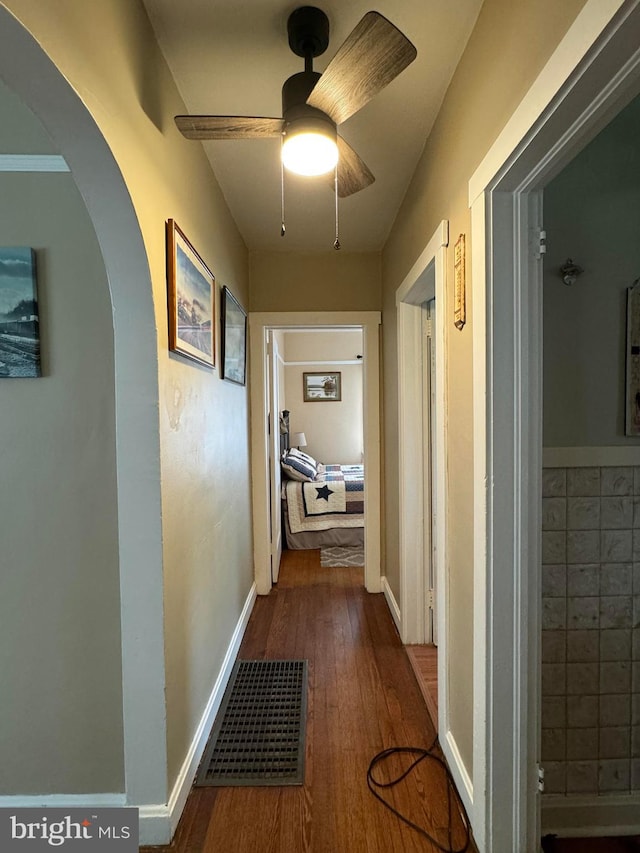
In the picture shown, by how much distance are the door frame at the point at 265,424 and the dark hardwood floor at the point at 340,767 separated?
40cm

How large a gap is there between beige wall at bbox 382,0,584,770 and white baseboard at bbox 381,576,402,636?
3.14 ft

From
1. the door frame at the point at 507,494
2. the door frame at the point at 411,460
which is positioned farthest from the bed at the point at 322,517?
the door frame at the point at 507,494

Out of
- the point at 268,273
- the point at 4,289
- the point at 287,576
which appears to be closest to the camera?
the point at 4,289

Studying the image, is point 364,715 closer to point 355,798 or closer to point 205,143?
point 355,798

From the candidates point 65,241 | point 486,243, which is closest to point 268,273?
point 65,241

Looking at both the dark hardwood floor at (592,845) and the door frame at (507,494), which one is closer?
the door frame at (507,494)

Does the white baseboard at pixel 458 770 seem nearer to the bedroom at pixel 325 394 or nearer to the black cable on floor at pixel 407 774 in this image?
the black cable on floor at pixel 407 774

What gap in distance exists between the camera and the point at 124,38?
Result: 1.08 m

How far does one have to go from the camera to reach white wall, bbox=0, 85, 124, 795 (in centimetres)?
130

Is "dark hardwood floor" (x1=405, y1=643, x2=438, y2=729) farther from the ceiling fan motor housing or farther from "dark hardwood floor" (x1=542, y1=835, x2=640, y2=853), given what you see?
the ceiling fan motor housing

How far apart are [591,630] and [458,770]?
2.20 ft

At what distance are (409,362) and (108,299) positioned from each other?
5.29 ft

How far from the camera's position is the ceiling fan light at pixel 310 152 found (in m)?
1.22

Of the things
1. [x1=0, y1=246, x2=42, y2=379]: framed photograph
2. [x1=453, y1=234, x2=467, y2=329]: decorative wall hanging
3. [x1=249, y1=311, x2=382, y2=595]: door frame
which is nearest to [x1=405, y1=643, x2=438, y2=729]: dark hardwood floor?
[x1=249, y1=311, x2=382, y2=595]: door frame
